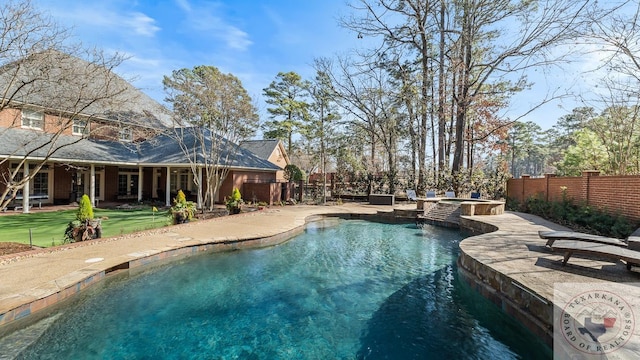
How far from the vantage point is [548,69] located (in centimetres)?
1549

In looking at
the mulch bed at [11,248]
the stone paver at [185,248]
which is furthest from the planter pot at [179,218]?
the mulch bed at [11,248]

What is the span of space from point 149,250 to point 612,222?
1273 cm

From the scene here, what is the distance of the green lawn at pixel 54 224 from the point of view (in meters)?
8.04

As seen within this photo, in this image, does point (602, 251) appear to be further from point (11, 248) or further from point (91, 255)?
point (11, 248)

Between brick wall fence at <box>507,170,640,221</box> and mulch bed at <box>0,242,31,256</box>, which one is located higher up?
brick wall fence at <box>507,170,640,221</box>

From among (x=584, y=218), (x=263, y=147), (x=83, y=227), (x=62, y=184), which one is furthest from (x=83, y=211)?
(x=263, y=147)

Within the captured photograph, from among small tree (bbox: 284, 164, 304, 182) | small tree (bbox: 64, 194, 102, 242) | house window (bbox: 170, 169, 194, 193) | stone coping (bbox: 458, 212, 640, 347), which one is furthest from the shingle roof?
stone coping (bbox: 458, 212, 640, 347)

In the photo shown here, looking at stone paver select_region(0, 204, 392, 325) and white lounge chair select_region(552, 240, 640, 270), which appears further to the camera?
stone paver select_region(0, 204, 392, 325)

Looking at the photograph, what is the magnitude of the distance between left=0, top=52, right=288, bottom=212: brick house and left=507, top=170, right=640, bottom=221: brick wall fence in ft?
46.9

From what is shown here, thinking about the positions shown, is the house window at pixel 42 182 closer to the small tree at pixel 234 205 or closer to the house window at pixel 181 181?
the house window at pixel 181 181

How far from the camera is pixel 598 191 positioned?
30.5 ft

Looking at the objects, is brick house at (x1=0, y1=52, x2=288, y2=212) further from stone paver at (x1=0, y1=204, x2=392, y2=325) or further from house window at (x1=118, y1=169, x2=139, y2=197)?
stone paver at (x1=0, y1=204, x2=392, y2=325)

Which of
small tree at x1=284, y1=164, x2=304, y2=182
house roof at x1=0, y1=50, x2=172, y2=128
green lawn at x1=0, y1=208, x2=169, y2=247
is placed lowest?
green lawn at x1=0, y1=208, x2=169, y2=247

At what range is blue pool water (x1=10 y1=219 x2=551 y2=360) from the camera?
3863 millimetres
